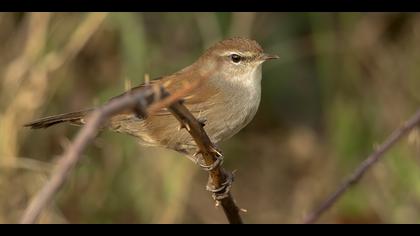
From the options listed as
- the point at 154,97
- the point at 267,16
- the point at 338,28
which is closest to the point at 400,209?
the point at 338,28

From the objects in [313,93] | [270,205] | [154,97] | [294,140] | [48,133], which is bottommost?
[270,205]

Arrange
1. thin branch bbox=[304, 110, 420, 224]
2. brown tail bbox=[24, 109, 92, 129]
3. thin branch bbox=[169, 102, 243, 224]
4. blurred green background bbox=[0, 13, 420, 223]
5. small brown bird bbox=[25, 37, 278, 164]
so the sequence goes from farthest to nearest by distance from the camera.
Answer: blurred green background bbox=[0, 13, 420, 223]
small brown bird bbox=[25, 37, 278, 164]
brown tail bbox=[24, 109, 92, 129]
thin branch bbox=[304, 110, 420, 224]
thin branch bbox=[169, 102, 243, 224]

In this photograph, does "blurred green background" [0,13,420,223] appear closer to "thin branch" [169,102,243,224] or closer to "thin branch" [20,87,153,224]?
"thin branch" [169,102,243,224]

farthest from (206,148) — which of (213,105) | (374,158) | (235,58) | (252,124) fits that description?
(252,124)

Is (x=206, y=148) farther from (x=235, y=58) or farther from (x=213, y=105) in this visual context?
(x=235, y=58)

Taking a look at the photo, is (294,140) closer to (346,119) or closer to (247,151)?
(247,151)

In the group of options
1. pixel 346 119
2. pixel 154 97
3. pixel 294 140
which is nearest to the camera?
pixel 154 97

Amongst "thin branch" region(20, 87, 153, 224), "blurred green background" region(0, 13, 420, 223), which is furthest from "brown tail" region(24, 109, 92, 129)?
"thin branch" region(20, 87, 153, 224)
